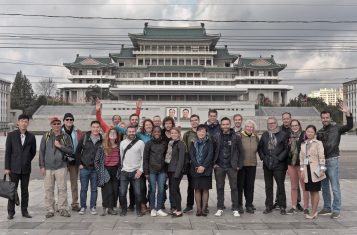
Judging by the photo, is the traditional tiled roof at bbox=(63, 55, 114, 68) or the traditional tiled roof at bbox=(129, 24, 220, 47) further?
the traditional tiled roof at bbox=(63, 55, 114, 68)

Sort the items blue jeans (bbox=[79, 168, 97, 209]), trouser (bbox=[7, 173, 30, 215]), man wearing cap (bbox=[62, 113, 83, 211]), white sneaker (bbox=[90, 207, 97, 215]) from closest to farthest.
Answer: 1. trouser (bbox=[7, 173, 30, 215])
2. white sneaker (bbox=[90, 207, 97, 215])
3. blue jeans (bbox=[79, 168, 97, 209])
4. man wearing cap (bbox=[62, 113, 83, 211])

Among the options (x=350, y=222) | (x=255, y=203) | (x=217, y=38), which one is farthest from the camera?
(x=217, y=38)

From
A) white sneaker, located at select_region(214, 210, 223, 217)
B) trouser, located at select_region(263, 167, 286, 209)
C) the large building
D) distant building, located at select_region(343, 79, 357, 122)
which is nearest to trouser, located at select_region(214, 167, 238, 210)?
white sneaker, located at select_region(214, 210, 223, 217)

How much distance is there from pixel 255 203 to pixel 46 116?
48226 mm

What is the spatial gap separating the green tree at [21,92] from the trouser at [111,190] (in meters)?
72.5

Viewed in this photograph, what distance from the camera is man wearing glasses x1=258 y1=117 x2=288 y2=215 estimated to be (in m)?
7.74

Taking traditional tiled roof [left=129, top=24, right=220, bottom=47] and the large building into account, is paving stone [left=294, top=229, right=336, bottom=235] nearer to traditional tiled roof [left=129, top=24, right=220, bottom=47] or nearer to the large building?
the large building

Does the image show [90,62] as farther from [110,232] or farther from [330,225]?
[330,225]

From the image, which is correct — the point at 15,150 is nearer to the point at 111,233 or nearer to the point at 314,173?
the point at 111,233

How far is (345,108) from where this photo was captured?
25.6 ft

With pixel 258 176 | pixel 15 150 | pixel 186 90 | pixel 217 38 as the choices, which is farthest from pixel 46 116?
pixel 15 150

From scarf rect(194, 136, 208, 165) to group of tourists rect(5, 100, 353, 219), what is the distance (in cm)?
2

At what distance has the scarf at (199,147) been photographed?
7.43m

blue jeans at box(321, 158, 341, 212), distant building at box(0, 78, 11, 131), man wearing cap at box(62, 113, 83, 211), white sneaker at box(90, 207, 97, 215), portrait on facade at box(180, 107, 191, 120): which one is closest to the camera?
blue jeans at box(321, 158, 341, 212)
